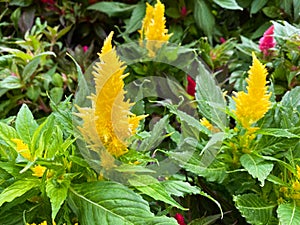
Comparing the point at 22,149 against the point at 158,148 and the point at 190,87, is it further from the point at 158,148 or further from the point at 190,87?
the point at 190,87

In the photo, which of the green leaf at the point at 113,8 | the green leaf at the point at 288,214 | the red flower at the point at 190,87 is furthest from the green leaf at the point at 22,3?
the green leaf at the point at 288,214

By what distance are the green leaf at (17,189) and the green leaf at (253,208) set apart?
1.51ft

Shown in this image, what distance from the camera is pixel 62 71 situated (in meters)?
2.15

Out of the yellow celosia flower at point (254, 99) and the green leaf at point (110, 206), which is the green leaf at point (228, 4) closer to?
the yellow celosia flower at point (254, 99)

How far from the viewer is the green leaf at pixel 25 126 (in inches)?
45.0

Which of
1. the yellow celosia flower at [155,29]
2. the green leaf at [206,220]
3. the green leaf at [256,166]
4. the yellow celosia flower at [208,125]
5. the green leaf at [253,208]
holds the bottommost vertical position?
the green leaf at [206,220]

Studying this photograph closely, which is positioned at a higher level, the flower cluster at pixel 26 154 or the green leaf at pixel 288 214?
the flower cluster at pixel 26 154

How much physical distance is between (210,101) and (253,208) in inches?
12.3

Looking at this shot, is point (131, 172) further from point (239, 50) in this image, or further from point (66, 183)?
point (239, 50)

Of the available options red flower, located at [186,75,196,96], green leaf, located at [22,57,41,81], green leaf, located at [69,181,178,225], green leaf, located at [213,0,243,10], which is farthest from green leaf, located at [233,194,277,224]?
green leaf, located at [213,0,243,10]

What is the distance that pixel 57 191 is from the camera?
1.02 m

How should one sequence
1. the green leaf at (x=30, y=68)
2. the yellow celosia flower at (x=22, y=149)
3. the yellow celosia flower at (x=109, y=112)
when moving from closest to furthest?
the yellow celosia flower at (x=109, y=112) < the yellow celosia flower at (x=22, y=149) < the green leaf at (x=30, y=68)

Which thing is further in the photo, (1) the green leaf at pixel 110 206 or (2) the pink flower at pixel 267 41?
(2) the pink flower at pixel 267 41

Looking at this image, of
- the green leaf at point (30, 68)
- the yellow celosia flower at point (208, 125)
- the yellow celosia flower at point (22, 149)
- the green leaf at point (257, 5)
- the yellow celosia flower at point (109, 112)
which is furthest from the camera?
the green leaf at point (257, 5)
